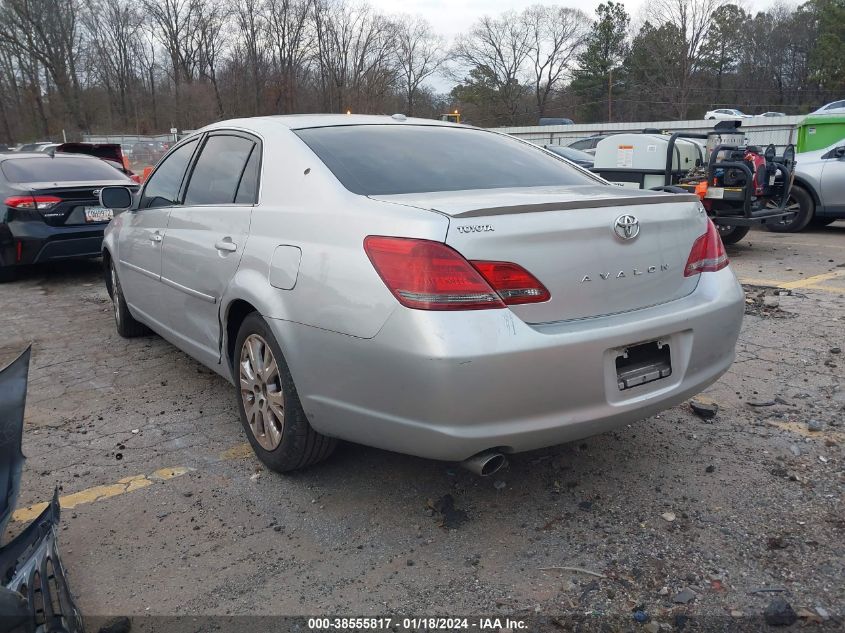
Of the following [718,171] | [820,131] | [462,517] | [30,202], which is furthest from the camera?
[820,131]

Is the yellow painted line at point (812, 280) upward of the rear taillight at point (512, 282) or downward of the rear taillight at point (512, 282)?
downward

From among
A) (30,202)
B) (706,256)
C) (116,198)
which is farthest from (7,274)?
(706,256)

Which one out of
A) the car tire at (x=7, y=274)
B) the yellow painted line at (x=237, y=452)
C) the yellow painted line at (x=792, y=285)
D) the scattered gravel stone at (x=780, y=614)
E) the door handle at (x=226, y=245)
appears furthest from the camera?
the car tire at (x=7, y=274)

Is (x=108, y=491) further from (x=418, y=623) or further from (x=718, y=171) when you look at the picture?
(x=718, y=171)

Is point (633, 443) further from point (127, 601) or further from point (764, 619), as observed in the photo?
point (127, 601)

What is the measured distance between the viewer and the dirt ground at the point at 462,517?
220 cm

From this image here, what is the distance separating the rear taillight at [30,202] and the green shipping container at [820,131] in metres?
12.6

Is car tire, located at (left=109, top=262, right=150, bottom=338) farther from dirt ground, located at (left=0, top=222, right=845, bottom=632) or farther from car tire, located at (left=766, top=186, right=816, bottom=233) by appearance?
car tire, located at (left=766, top=186, right=816, bottom=233)

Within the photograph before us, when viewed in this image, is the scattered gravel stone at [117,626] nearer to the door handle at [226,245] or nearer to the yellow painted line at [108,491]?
the yellow painted line at [108,491]

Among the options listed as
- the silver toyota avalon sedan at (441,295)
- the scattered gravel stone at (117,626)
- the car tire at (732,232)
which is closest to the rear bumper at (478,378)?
the silver toyota avalon sedan at (441,295)

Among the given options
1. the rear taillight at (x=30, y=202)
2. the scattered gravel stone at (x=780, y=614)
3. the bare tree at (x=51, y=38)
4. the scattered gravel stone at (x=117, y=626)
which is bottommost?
the scattered gravel stone at (x=117, y=626)

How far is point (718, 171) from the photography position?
839cm

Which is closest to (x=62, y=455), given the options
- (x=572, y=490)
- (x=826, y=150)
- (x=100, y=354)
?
(x=100, y=354)

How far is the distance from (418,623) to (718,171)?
7.83 m
